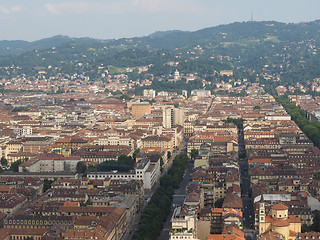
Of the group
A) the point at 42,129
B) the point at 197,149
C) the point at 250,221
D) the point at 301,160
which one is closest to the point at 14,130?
the point at 42,129

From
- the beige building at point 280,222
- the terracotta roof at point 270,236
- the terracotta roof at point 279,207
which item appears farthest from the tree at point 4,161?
the terracotta roof at point 270,236

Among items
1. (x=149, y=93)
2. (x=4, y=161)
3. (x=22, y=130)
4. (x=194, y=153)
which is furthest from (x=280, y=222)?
(x=149, y=93)

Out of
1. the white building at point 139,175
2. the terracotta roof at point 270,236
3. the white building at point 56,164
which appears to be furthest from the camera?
the white building at point 56,164

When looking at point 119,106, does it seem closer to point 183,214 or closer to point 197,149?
point 197,149

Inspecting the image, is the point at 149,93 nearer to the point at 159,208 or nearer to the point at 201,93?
the point at 201,93

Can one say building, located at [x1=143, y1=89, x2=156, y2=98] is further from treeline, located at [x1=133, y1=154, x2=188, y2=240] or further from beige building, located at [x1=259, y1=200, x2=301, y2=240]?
beige building, located at [x1=259, y1=200, x2=301, y2=240]

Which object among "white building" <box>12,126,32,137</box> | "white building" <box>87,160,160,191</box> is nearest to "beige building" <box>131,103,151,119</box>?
"white building" <box>12,126,32,137</box>

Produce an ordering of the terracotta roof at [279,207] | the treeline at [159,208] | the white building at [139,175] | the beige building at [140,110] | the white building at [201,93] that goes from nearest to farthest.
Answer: the terracotta roof at [279,207], the treeline at [159,208], the white building at [139,175], the beige building at [140,110], the white building at [201,93]

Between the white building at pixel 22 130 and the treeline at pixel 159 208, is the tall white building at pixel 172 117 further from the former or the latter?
the treeline at pixel 159 208
